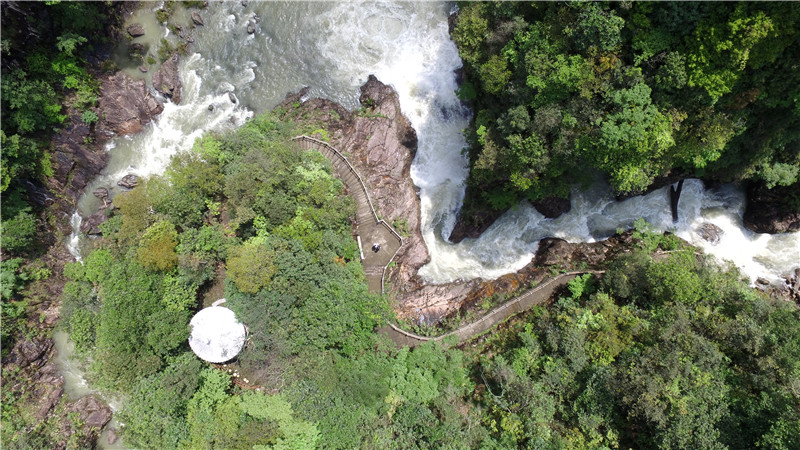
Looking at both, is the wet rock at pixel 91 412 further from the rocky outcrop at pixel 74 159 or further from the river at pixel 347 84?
the rocky outcrop at pixel 74 159

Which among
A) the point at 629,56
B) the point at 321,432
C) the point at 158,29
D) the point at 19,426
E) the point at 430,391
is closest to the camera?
the point at 629,56

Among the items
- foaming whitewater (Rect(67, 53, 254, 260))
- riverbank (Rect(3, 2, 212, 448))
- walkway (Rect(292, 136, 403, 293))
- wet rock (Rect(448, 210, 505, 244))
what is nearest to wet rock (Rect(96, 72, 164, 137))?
riverbank (Rect(3, 2, 212, 448))

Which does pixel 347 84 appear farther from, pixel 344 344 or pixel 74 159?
pixel 74 159

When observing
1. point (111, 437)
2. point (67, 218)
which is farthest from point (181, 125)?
point (111, 437)

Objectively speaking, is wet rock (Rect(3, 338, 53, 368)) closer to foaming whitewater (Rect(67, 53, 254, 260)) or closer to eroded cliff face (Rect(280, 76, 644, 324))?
foaming whitewater (Rect(67, 53, 254, 260))

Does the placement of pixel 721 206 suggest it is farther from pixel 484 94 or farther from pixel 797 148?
pixel 484 94

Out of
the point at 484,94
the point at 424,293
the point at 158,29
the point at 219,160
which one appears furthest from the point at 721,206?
the point at 158,29

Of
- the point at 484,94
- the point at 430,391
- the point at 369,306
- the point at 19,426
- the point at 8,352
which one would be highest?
the point at 484,94

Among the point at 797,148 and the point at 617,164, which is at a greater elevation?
the point at 797,148

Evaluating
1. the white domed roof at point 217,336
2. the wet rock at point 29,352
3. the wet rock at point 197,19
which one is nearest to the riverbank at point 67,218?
the wet rock at point 29,352
